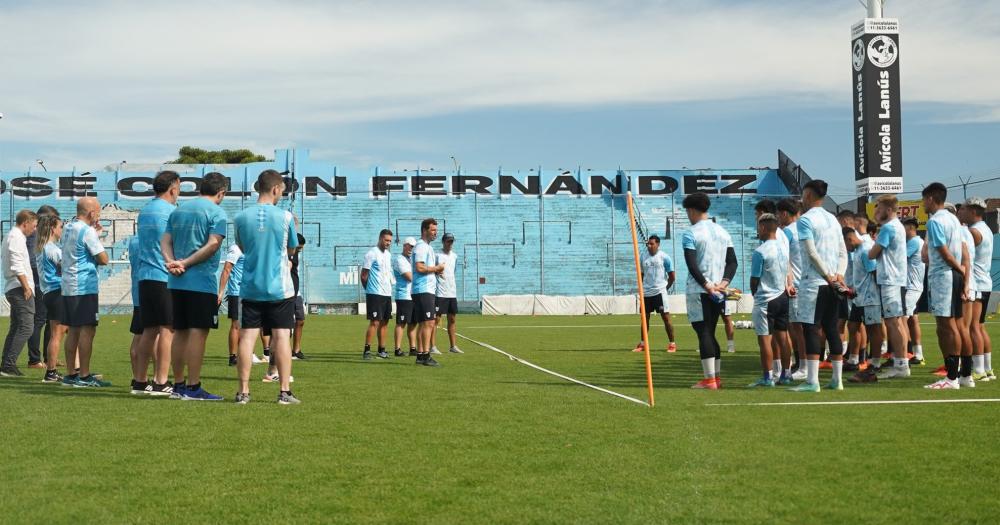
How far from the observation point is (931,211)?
10.5 meters

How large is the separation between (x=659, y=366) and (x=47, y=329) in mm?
7875

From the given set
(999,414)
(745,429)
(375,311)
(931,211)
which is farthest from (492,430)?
(375,311)

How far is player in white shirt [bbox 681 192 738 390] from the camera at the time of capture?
10148 millimetres

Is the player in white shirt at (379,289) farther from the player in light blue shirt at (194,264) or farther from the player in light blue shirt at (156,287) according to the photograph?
the player in light blue shirt at (194,264)

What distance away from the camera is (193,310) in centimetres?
911

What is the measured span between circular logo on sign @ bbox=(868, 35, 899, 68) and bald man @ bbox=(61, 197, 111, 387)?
2841 centimetres

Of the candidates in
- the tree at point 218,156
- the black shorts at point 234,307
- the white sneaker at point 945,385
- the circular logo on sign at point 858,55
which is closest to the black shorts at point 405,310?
the black shorts at point 234,307

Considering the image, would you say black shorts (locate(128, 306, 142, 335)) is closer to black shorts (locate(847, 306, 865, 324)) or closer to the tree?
black shorts (locate(847, 306, 865, 324))

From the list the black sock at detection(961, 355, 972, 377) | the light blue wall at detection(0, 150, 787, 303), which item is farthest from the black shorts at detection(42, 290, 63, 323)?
the light blue wall at detection(0, 150, 787, 303)

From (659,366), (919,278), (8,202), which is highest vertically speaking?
(8,202)

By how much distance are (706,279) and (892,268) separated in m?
2.38

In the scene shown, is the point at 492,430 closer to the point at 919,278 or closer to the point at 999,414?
the point at 999,414

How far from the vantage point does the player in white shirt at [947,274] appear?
10.3 meters

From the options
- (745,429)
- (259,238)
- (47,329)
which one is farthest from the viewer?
(47,329)
